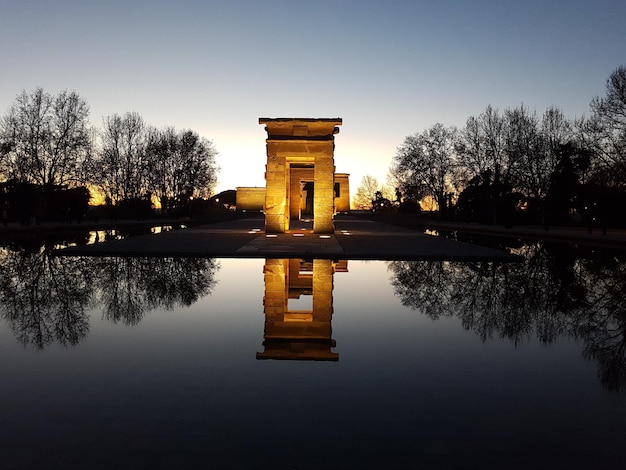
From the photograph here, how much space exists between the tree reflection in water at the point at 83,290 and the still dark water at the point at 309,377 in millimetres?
73

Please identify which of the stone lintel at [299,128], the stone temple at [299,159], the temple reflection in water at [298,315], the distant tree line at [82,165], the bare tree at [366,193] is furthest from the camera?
the bare tree at [366,193]

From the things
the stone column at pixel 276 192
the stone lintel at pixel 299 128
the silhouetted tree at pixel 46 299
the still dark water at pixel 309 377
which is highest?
the stone lintel at pixel 299 128

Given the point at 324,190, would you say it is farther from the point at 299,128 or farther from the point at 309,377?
the point at 309,377

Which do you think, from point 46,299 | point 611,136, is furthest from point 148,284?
point 611,136

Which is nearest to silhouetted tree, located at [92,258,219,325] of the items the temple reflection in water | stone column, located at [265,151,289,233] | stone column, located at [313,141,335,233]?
the temple reflection in water

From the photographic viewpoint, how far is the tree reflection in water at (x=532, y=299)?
643cm

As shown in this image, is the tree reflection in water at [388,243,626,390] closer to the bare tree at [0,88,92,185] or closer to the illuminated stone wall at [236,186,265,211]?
the bare tree at [0,88,92,185]

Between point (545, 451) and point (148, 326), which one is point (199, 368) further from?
point (545, 451)

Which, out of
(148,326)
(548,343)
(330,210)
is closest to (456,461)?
(548,343)

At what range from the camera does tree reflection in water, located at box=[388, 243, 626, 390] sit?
253 inches

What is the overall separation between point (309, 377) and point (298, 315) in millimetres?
2807

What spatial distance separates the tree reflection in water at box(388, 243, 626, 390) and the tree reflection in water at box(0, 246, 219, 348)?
4819 mm

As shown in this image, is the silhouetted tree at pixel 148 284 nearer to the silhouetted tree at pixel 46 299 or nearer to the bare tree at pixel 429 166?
the silhouetted tree at pixel 46 299

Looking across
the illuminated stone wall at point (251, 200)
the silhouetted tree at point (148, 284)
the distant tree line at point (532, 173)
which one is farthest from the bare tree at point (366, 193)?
the silhouetted tree at point (148, 284)
